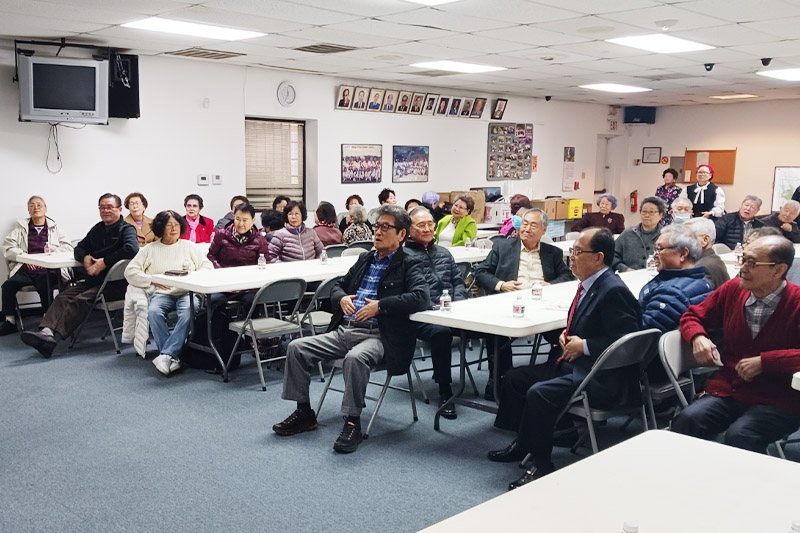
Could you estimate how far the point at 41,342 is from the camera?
19.7 feet

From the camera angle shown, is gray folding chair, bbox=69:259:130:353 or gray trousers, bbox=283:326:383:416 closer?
gray trousers, bbox=283:326:383:416

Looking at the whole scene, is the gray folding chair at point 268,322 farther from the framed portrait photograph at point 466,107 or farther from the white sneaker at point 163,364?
the framed portrait photograph at point 466,107

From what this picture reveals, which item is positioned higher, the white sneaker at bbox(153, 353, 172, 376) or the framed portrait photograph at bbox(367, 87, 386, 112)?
the framed portrait photograph at bbox(367, 87, 386, 112)

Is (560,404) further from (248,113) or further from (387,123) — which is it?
(387,123)

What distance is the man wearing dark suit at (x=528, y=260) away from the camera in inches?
213

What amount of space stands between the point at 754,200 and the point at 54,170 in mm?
7381

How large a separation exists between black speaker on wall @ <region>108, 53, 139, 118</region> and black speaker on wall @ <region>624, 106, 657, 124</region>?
10117 mm

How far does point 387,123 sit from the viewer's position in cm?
1088

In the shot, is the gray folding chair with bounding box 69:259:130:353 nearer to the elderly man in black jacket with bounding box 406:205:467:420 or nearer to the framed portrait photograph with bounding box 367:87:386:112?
the elderly man in black jacket with bounding box 406:205:467:420

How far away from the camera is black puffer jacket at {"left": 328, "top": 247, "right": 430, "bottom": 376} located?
426 cm

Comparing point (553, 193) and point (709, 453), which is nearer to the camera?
point (709, 453)

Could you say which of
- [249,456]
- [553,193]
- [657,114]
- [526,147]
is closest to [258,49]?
[249,456]

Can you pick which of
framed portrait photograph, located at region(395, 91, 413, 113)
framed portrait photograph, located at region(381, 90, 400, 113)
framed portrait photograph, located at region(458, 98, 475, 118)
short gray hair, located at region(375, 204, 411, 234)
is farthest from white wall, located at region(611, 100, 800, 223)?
short gray hair, located at region(375, 204, 411, 234)

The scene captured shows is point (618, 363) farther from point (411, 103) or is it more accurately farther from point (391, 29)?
point (411, 103)
